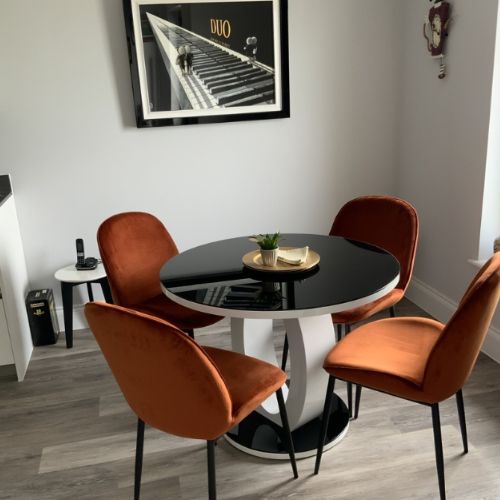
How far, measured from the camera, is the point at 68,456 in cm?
211

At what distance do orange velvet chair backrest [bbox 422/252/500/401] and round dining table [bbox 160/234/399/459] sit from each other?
282 millimetres

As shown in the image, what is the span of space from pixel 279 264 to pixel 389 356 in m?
0.53

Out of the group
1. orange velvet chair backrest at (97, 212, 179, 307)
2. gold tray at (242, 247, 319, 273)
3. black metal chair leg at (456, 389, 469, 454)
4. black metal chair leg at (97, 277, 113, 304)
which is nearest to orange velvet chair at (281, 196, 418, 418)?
gold tray at (242, 247, 319, 273)

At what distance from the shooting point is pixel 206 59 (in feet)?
9.97

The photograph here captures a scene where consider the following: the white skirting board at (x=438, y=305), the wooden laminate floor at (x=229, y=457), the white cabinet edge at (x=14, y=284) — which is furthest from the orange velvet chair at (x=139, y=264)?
the white skirting board at (x=438, y=305)

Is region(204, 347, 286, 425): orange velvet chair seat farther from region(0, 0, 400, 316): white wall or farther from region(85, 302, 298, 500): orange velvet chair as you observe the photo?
region(0, 0, 400, 316): white wall

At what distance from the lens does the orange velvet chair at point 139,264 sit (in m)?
2.29

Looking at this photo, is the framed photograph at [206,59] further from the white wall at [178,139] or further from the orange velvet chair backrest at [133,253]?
the orange velvet chair backrest at [133,253]

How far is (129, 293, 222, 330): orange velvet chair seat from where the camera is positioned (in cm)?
225

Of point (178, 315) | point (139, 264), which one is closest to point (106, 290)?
point (139, 264)

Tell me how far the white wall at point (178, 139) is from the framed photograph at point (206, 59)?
8 cm

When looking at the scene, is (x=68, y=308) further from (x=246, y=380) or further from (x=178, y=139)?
(x=246, y=380)

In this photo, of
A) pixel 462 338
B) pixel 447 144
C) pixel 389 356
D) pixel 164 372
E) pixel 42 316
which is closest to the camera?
pixel 164 372

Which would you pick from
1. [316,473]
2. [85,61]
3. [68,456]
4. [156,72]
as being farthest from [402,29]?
[68,456]
